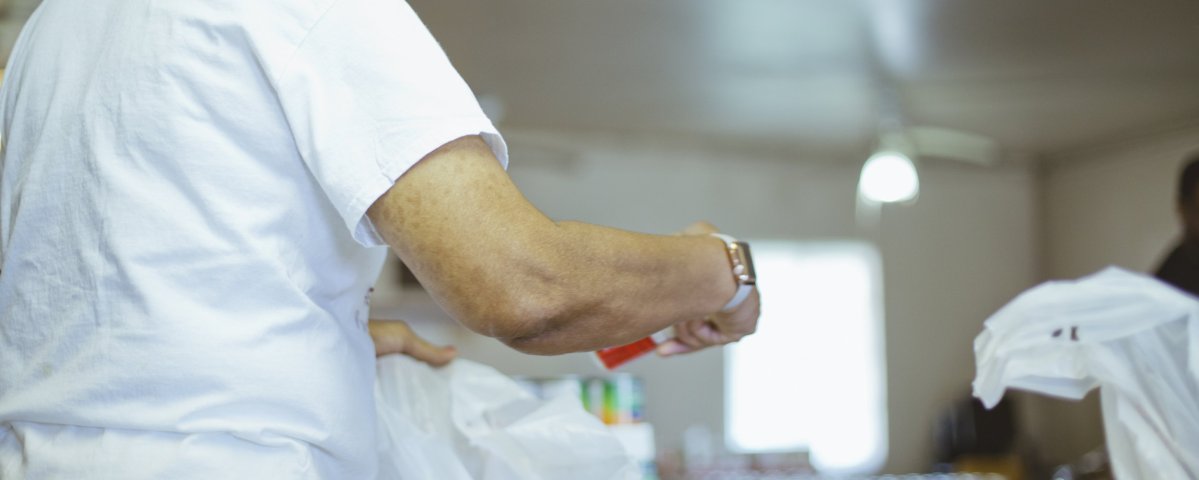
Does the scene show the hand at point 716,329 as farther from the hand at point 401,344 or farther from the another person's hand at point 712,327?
the hand at point 401,344

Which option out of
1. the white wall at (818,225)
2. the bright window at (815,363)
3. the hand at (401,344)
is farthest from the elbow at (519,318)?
the bright window at (815,363)

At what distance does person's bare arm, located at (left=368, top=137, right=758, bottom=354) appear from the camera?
686 millimetres

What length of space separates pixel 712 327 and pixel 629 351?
0.11m

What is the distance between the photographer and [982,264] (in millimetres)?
7844

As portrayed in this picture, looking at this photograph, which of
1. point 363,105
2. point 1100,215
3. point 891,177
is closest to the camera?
point 363,105

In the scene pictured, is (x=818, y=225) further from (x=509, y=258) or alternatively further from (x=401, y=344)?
(x=509, y=258)

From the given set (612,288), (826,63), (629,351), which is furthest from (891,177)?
(612,288)

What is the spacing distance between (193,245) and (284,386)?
104 mm

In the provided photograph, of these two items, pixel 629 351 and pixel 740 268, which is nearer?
pixel 740 268

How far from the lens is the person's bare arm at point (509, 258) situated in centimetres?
69

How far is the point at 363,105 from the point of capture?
69cm

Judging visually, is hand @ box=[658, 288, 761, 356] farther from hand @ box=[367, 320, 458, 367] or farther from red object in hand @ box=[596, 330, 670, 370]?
hand @ box=[367, 320, 458, 367]

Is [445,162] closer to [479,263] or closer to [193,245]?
[479,263]

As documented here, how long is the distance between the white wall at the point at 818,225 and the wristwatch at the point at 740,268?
227 inches
